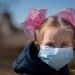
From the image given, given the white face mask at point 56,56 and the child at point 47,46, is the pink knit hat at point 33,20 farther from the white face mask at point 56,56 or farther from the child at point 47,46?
the white face mask at point 56,56

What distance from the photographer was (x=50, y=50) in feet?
6.00

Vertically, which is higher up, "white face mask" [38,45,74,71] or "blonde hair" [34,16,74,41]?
"blonde hair" [34,16,74,41]

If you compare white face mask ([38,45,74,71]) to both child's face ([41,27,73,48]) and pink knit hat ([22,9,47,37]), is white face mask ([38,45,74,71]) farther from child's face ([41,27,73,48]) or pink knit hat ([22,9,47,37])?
pink knit hat ([22,9,47,37])

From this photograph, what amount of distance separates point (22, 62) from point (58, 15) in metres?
0.37

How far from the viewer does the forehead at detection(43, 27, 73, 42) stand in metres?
1.77

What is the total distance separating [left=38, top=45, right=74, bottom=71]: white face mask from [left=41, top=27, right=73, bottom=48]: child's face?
0.03 meters

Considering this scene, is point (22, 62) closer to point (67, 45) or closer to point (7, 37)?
point (67, 45)

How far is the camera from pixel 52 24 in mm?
1839

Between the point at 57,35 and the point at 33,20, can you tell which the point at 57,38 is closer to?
the point at 57,35

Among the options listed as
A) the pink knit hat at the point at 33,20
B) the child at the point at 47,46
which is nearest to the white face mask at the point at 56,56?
the child at the point at 47,46

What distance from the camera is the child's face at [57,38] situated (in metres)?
1.77

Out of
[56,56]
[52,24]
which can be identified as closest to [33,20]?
[52,24]

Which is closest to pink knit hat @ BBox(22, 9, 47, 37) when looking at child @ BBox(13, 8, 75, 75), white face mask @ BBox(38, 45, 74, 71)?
child @ BBox(13, 8, 75, 75)

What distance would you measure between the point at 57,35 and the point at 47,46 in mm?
94
